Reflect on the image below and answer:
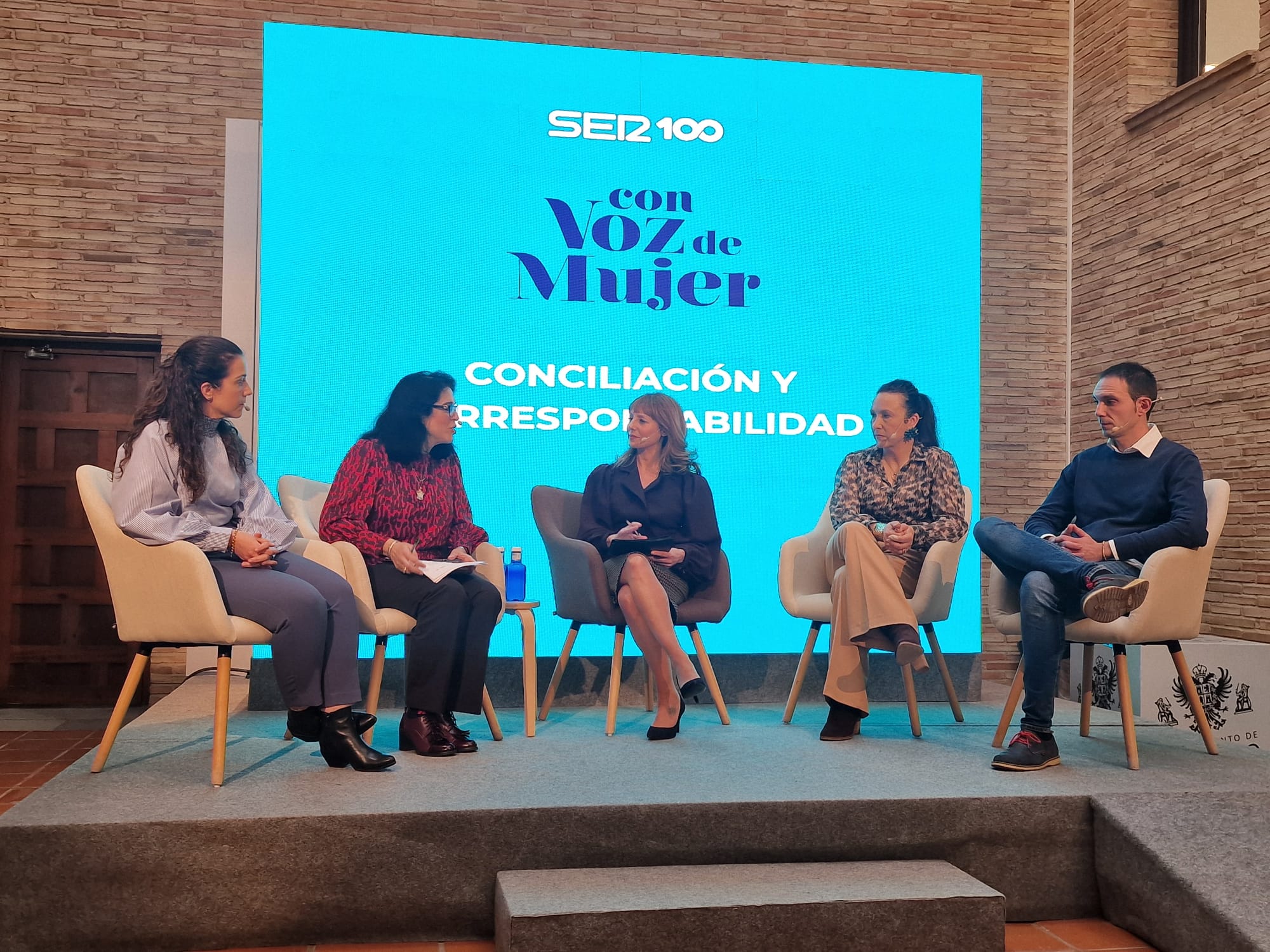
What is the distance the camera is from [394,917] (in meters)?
2.59

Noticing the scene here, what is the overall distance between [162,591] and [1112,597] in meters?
2.62

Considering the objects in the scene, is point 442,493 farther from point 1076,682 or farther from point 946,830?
point 1076,682

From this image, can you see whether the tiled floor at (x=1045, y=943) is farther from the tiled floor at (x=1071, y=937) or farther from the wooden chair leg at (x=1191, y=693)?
the wooden chair leg at (x=1191, y=693)

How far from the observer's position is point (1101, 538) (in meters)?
3.52

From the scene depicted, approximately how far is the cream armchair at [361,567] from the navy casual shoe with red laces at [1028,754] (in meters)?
1.58

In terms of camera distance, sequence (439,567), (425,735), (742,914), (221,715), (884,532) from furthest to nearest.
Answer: (884,532) < (439,567) < (425,735) < (221,715) < (742,914)

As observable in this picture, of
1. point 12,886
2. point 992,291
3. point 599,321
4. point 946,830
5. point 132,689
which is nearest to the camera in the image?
point 12,886

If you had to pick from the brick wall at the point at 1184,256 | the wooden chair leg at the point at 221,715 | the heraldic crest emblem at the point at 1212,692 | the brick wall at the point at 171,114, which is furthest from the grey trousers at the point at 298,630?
the brick wall at the point at 1184,256

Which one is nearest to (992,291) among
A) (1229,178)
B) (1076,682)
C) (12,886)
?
(1229,178)

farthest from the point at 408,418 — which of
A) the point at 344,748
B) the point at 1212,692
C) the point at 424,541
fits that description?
the point at 1212,692

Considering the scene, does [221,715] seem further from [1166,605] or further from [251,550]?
[1166,605]

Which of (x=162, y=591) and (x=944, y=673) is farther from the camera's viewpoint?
(x=944, y=673)

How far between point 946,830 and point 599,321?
2.84m

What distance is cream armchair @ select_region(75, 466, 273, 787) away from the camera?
2896 millimetres
